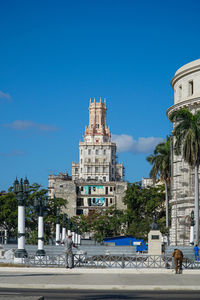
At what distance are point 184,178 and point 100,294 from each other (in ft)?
167

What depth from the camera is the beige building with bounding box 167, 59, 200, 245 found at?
226 ft

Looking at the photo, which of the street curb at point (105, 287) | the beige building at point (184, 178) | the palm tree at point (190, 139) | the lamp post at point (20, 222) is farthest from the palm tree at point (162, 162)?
the street curb at point (105, 287)

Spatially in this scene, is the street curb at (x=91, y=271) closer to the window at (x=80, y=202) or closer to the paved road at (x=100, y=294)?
the paved road at (x=100, y=294)

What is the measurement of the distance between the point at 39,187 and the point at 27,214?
19.1 feet

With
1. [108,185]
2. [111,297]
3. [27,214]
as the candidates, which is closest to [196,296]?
[111,297]

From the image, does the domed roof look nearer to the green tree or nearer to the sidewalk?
the green tree

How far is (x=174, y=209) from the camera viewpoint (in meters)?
72.8

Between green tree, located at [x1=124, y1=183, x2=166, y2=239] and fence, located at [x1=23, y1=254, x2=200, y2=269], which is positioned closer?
fence, located at [x1=23, y1=254, x2=200, y2=269]

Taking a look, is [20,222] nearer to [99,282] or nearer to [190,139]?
[99,282]

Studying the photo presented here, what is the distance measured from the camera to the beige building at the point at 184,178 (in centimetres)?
6875

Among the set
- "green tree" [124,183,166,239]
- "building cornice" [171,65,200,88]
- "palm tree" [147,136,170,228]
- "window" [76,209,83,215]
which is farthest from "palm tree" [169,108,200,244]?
"window" [76,209,83,215]

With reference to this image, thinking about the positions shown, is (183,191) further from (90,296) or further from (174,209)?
(90,296)

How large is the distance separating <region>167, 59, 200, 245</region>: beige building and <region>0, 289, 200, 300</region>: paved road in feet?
157

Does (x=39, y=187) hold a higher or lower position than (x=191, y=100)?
lower
